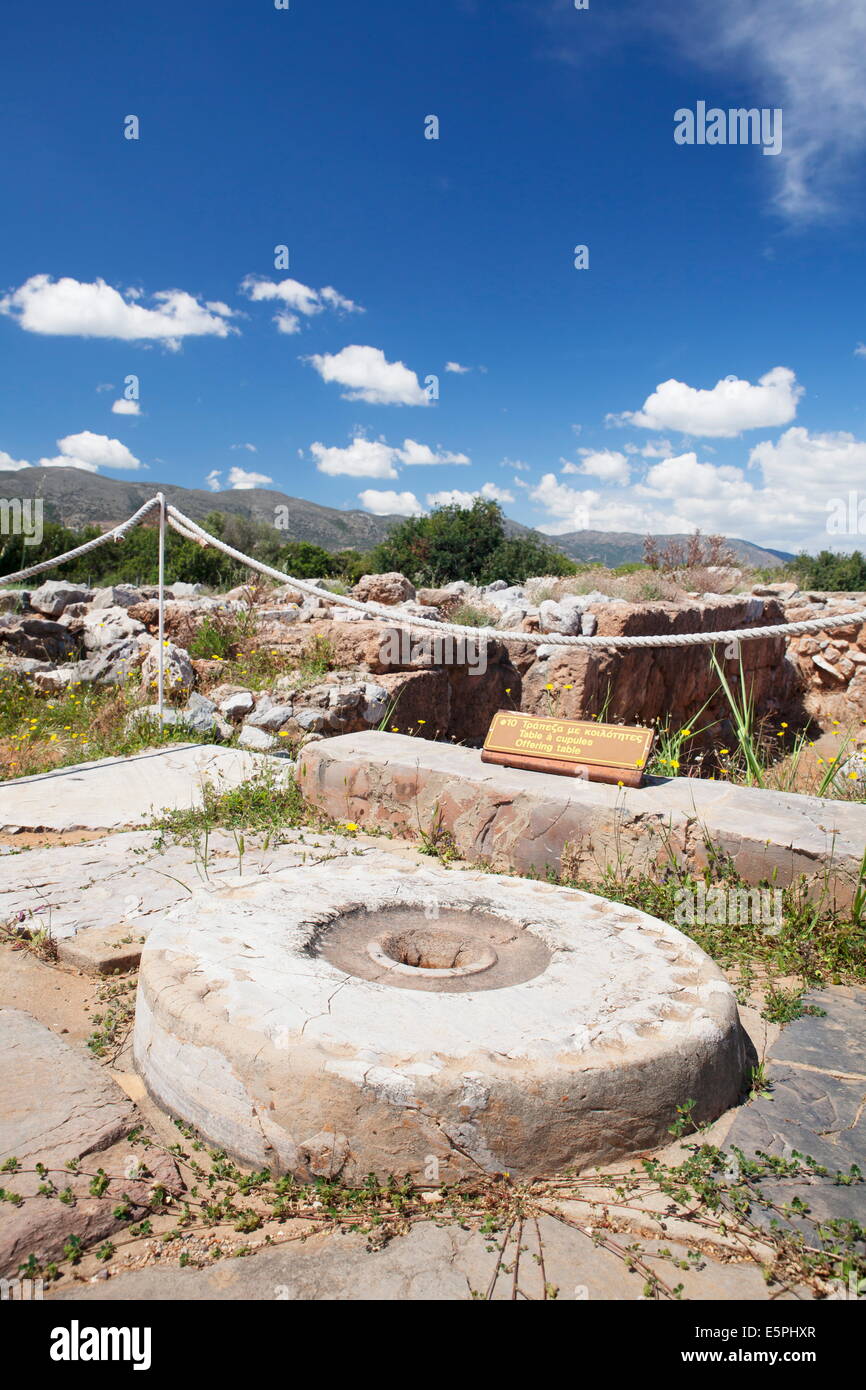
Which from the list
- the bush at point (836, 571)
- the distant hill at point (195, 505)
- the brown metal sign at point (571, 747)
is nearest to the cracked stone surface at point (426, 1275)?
the brown metal sign at point (571, 747)

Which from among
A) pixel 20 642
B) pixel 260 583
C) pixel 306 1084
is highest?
pixel 260 583

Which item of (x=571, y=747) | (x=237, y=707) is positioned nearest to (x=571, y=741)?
(x=571, y=747)

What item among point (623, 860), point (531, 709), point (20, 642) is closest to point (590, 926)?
point (623, 860)

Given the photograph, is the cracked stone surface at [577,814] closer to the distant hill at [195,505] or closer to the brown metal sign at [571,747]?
the brown metal sign at [571,747]

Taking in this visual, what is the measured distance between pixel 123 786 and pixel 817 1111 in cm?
402

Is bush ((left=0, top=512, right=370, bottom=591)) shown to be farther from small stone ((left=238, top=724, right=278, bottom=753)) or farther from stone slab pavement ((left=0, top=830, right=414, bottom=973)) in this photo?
stone slab pavement ((left=0, top=830, right=414, bottom=973))

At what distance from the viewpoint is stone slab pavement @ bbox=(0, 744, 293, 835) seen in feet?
14.5

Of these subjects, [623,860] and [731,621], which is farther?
[731,621]

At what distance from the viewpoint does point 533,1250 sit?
1.67m

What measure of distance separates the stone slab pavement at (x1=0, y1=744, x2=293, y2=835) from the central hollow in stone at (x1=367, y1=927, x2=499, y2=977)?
2.11m
